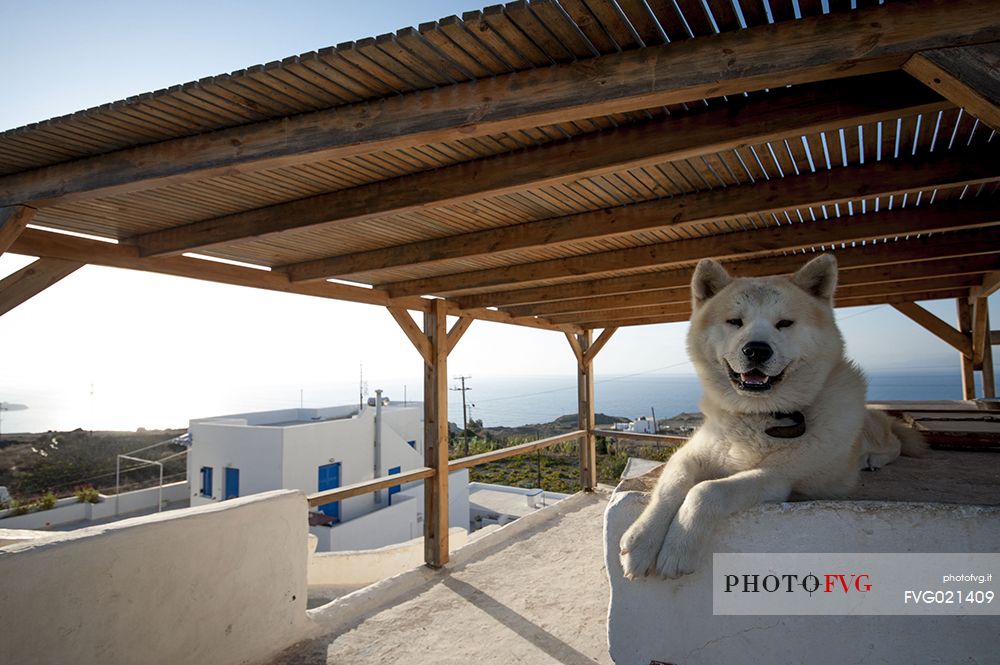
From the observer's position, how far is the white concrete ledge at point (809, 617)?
147 cm

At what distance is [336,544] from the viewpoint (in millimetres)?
13523

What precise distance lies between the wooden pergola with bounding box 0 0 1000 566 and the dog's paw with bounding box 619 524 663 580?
1.51 metres

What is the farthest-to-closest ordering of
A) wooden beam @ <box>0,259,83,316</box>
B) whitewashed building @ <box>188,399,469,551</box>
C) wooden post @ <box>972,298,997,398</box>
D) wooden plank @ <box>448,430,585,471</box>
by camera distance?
whitewashed building @ <box>188,399,469,551</box> → wooden plank @ <box>448,430,585,471</box> → wooden post @ <box>972,298,997,398</box> → wooden beam @ <box>0,259,83,316</box>

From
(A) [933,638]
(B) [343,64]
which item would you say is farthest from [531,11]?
(A) [933,638]

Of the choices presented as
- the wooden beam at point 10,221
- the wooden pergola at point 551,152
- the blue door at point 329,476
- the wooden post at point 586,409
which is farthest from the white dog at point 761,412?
the blue door at point 329,476

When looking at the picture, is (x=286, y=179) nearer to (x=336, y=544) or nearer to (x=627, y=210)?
(x=627, y=210)

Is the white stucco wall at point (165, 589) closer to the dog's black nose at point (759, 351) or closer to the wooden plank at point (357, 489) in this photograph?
the wooden plank at point (357, 489)

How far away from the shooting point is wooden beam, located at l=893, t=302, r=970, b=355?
21.2 ft

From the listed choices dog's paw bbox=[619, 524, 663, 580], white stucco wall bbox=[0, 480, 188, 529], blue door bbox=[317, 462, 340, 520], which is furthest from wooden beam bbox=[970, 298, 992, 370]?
white stucco wall bbox=[0, 480, 188, 529]

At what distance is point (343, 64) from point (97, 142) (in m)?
1.44

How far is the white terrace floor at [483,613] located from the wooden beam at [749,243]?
3.31 meters

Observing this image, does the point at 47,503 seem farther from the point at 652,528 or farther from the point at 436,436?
the point at 652,528

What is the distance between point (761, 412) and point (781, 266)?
3.57 meters

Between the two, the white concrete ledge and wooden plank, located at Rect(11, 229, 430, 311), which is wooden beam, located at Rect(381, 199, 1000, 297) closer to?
wooden plank, located at Rect(11, 229, 430, 311)
